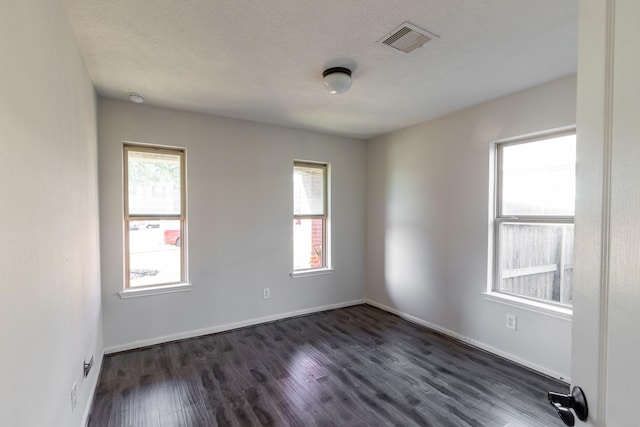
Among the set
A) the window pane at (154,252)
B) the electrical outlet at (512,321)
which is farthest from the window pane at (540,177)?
the window pane at (154,252)

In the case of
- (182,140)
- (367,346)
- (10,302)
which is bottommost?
(367,346)

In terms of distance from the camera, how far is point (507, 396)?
7.71 ft


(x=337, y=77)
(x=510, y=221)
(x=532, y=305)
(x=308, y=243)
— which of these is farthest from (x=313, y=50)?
(x=532, y=305)

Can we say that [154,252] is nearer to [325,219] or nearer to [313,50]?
[325,219]

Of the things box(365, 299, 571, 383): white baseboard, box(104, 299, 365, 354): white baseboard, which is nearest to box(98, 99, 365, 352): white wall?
box(104, 299, 365, 354): white baseboard

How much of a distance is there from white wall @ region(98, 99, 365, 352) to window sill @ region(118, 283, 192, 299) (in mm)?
50

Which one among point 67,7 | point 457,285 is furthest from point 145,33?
point 457,285

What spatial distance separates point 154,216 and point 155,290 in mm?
803

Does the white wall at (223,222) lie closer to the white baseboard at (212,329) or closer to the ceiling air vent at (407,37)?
the white baseboard at (212,329)

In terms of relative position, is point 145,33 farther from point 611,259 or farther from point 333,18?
point 611,259

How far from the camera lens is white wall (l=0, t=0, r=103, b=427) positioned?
1.00 meters

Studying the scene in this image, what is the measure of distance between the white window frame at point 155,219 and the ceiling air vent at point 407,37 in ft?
8.22

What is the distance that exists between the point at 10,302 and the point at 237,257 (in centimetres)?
269

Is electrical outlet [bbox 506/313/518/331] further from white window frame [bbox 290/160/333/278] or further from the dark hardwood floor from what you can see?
white window frame [bbox 290/160/333/278]
